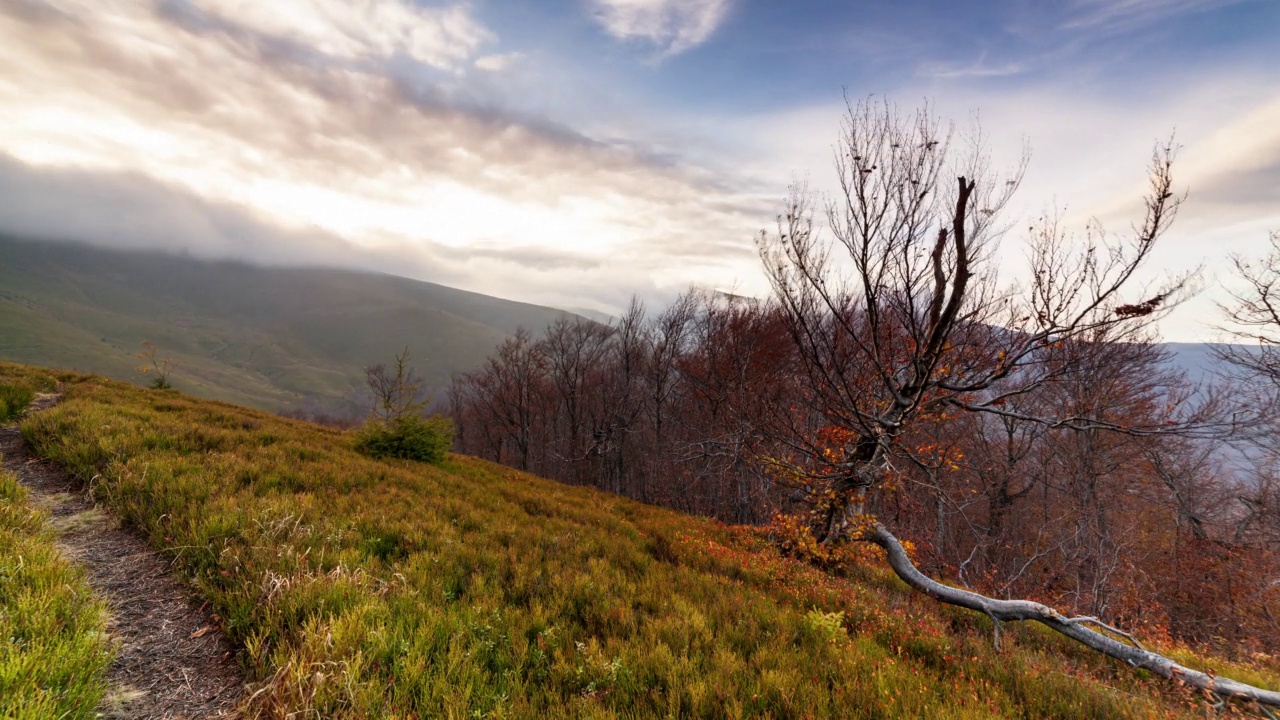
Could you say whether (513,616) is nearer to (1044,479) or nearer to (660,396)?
(1044,479)

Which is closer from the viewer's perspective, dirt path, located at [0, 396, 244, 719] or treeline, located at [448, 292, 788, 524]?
dirt path, located at [0, 396, 244, 719]

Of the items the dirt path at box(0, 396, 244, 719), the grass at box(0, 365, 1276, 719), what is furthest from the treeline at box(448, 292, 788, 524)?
the dirt path at box(0, 396, 244, 719)

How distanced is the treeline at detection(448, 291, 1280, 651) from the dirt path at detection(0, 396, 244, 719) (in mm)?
8219

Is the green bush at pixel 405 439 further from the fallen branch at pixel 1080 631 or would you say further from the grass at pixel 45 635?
the fallen branch at pixel 1080 631

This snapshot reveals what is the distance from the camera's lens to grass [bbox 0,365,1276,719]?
351cm

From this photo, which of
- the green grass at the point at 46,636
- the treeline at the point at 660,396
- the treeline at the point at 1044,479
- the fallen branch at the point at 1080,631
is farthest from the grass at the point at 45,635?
the treeline at the point at 660,396

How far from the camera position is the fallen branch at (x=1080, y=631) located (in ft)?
16.6

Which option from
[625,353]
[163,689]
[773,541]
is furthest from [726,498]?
[163,689]

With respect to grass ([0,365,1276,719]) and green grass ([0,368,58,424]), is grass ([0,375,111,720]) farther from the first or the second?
green grass ([0,368,58,424])

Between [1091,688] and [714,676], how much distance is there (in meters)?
4.53

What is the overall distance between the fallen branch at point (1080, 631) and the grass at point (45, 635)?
9.97 metres

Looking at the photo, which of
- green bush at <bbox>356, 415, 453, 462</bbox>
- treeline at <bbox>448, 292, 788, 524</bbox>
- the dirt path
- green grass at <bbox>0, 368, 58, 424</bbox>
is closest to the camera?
the dirt path

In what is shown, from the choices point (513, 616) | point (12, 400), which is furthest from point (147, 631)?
point (12, 400)

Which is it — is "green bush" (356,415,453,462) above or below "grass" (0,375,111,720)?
below
